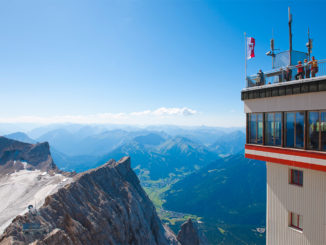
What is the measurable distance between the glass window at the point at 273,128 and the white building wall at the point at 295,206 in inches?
65.7

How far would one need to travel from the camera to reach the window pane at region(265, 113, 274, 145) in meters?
14.7

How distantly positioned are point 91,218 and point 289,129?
4233 cm

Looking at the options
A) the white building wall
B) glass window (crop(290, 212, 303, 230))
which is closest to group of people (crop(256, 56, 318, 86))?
the white building wall

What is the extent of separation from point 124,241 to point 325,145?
160 feet

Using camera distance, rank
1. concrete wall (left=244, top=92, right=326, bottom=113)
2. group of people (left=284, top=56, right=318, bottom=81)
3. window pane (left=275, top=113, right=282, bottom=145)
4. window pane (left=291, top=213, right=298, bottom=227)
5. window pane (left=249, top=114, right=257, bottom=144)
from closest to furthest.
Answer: concrete wall (left=244, top=92, right=326, bottom=113), group of people (left=284, top=56, right=318, bottom=81), window pane (left=291, top=213, right=298, bottom=227), window pane (left=275, top=113, right=282, bottom=145), window pane (left=249, top=114, right=257, bottom=144)

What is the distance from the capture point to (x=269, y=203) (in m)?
15.0

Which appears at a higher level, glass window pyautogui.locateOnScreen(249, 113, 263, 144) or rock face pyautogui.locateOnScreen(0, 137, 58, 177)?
glass window pyautogui.locateOnScreen(249, 113, 263, 144)

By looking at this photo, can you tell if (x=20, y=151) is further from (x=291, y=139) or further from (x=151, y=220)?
→ (x=291, y=139)

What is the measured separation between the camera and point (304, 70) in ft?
45.0

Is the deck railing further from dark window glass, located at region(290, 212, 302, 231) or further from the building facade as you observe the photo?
dark window glass, located at region(290, 212, 302, 231)

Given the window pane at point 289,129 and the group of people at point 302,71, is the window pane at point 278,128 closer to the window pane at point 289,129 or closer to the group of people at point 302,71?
the window pane at point 289,129

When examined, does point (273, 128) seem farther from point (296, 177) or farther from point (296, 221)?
point (296, 221)

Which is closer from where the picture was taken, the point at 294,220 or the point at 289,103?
the point at 289,103

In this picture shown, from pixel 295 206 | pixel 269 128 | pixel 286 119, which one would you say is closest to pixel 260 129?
pixel 269 128
